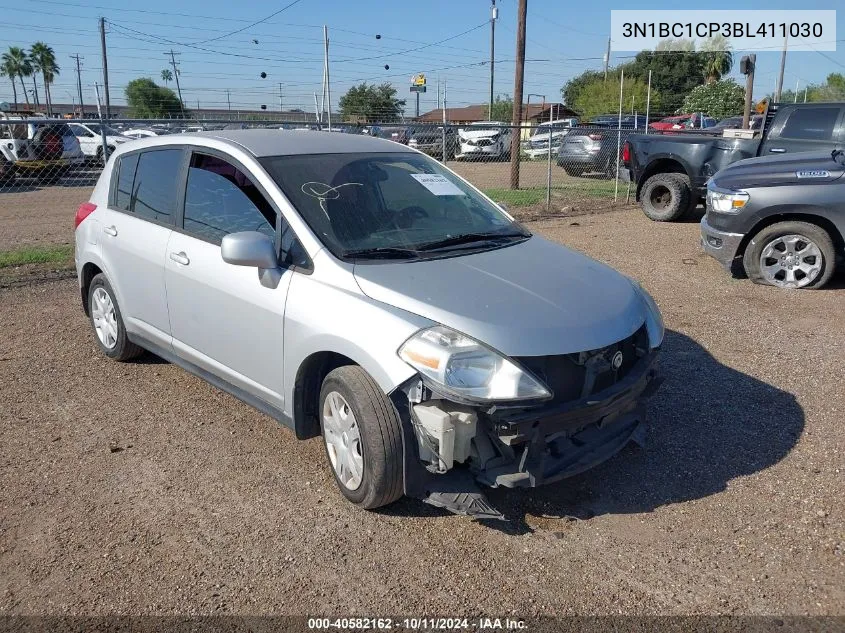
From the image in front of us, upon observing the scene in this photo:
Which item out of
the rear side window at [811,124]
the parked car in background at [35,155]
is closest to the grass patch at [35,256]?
the parked car in background at [35,155]

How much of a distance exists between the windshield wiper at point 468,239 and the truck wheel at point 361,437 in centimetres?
89

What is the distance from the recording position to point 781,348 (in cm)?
551

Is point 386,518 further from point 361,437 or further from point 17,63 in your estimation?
point 17,63

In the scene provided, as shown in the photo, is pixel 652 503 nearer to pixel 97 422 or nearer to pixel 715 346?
pixel 715 346

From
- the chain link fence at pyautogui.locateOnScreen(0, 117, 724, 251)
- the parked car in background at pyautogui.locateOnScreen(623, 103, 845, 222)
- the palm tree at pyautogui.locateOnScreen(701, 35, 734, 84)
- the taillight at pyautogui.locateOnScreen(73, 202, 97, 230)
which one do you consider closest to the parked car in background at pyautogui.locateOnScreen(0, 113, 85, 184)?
the chain link fence at pyautogui.locateOnScreen(0, 117, 724, 251)

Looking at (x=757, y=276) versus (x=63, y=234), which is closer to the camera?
(x=757, y=276)

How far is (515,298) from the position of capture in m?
3.24

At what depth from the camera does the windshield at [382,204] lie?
11.9 feet

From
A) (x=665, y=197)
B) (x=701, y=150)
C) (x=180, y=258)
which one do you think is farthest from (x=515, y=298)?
(x=665, y=197)

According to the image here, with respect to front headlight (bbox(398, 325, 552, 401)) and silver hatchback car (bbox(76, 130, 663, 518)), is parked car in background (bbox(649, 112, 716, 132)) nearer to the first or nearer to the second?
silver hatchback car (bbox(76, 130, 663, 518))

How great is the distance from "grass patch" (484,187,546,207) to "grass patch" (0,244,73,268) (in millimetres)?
7885

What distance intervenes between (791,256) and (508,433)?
219 inches

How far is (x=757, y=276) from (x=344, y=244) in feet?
17.8

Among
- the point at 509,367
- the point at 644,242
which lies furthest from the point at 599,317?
the point at 644,242
